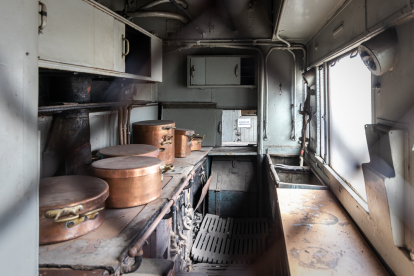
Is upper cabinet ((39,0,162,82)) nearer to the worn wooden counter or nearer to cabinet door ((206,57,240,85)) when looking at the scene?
the worn wooden counter

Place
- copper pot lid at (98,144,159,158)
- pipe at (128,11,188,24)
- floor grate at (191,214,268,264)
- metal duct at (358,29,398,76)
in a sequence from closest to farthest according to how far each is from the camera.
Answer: metal duct at (358,29,398,76) → copper pot lid at (98,144,159,158) → floor grate at (191,214,268,264) → pipe at (128,11,188,24)

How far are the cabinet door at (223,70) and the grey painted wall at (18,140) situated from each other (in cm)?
401

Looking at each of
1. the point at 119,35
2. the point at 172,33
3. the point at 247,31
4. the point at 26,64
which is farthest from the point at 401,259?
the point at 172,33

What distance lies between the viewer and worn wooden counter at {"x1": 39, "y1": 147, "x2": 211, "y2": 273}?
1376 mm

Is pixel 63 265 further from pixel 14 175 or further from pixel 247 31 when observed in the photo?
pixel 247 31

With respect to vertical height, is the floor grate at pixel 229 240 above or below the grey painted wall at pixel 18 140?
below

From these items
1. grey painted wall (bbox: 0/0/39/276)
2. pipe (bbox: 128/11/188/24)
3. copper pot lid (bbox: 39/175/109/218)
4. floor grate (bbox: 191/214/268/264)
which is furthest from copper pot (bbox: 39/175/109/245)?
pipe (bbox: 128/11/188/24)

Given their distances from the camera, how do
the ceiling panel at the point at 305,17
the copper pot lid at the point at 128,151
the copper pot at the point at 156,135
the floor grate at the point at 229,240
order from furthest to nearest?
the floor grate at the point at 229,240 < the copper pot at the point at 156,135 < the ceiling panel at the point at 305,17 < the copper pot lid at the point at 128,151

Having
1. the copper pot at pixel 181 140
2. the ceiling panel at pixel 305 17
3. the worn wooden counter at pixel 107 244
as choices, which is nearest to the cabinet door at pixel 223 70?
the ceiling panel at pixel 305 17

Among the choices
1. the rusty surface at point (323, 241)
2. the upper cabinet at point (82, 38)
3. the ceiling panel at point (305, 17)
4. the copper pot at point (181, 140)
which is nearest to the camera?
the rusty surface at point (323, 241)

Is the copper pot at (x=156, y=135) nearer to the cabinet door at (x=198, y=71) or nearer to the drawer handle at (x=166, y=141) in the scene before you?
the drawer handle at (x=166, y=141)

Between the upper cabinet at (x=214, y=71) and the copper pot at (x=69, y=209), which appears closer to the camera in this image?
the copper pot at (x=69, y=209)

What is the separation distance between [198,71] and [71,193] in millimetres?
3600

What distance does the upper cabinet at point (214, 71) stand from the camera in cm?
A: 486
